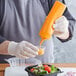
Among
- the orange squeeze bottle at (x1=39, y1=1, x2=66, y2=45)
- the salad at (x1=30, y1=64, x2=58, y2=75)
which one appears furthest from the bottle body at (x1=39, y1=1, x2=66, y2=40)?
the salad at (x1=30, y1=64, x2=58, y2=75)

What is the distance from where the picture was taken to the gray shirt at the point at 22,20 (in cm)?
111

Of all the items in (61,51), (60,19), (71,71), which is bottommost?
(71,71)

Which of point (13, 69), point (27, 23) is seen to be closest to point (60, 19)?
point (27, 23)

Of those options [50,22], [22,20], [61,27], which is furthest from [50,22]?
[22,20]

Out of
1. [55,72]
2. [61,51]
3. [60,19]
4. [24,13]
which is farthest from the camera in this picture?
[61,51]

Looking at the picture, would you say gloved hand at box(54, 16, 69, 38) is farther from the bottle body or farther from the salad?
the salad

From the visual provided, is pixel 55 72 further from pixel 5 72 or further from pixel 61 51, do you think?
pixel 61 51

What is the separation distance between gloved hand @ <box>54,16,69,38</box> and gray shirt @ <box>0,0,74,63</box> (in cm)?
10

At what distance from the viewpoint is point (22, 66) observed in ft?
3.59

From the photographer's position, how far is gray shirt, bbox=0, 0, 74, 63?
1.11 meters

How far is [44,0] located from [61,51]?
2.37ft

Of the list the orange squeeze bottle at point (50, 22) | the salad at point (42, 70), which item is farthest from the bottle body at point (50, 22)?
the salad at point (42, 70)

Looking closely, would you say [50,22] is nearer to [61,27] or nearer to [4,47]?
[61,27]

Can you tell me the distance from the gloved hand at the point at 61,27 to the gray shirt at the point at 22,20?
97 millimetres
